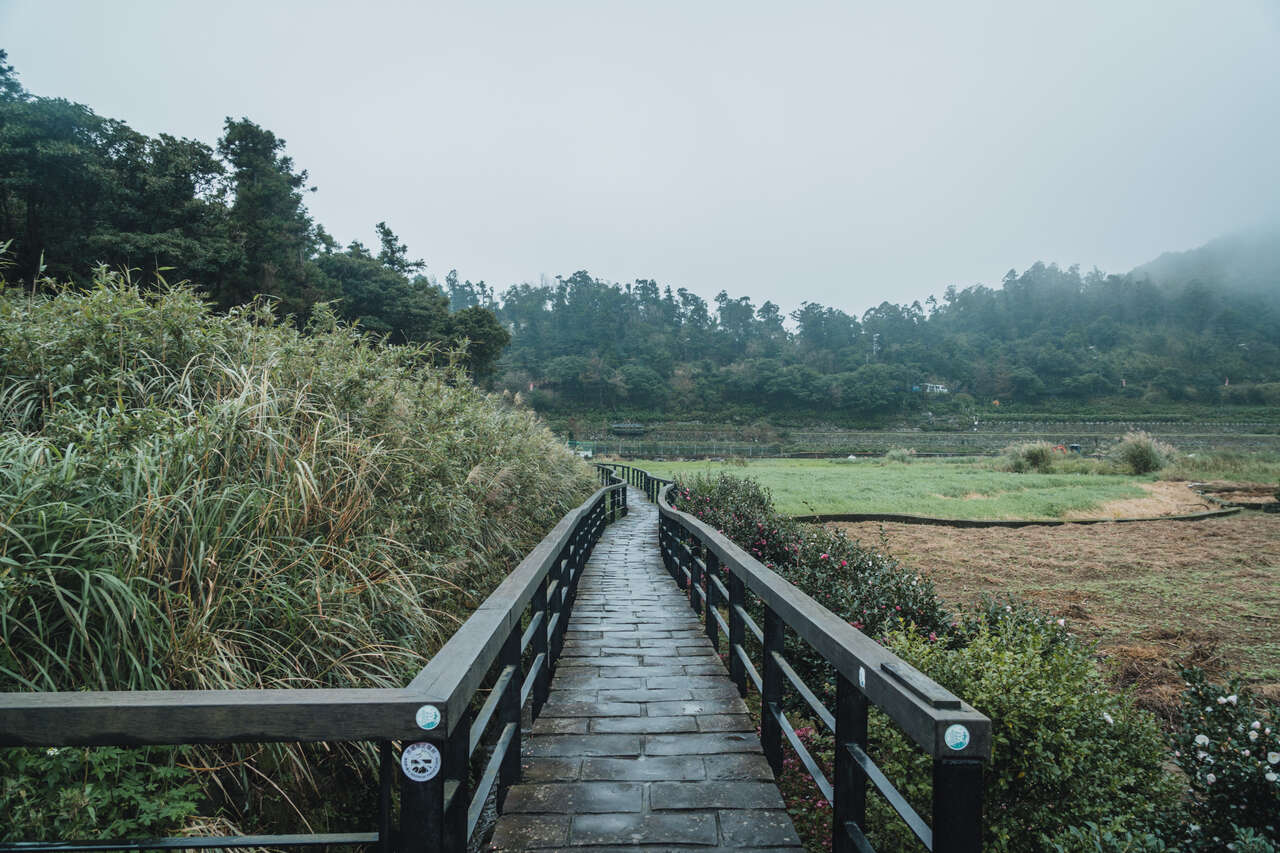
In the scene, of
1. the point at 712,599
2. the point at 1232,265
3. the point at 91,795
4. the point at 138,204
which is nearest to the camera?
the point at 91,795

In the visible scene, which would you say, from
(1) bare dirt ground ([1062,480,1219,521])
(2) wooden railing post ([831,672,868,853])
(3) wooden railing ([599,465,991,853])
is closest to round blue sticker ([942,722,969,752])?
(3) wooden railing ([599,465,991,853])

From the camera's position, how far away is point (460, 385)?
7289 millimetres

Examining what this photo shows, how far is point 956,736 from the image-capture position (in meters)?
1.35

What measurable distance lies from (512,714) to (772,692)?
121 centimetres

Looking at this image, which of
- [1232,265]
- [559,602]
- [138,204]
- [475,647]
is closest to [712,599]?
[559,602]

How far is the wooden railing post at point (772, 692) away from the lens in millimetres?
2924

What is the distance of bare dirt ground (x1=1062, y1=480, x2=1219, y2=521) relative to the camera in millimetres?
15750

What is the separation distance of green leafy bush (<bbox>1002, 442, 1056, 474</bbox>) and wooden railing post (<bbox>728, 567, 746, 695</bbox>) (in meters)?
31.9

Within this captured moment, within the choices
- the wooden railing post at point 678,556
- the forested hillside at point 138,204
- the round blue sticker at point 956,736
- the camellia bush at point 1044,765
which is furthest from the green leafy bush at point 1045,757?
the forested hillside at point 138,204

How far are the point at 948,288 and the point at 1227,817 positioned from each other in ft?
578

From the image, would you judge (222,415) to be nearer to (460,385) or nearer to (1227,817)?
(460,385)

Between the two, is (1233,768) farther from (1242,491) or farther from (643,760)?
(1242,491)

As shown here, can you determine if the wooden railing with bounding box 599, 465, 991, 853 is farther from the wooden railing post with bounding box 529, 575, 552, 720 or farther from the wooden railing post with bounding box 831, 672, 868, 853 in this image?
the wooden railing post with bounding box 529, 575, 552, 720

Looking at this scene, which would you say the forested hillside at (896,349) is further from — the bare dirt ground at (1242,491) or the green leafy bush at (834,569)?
the green leafy bush at (834,569)
